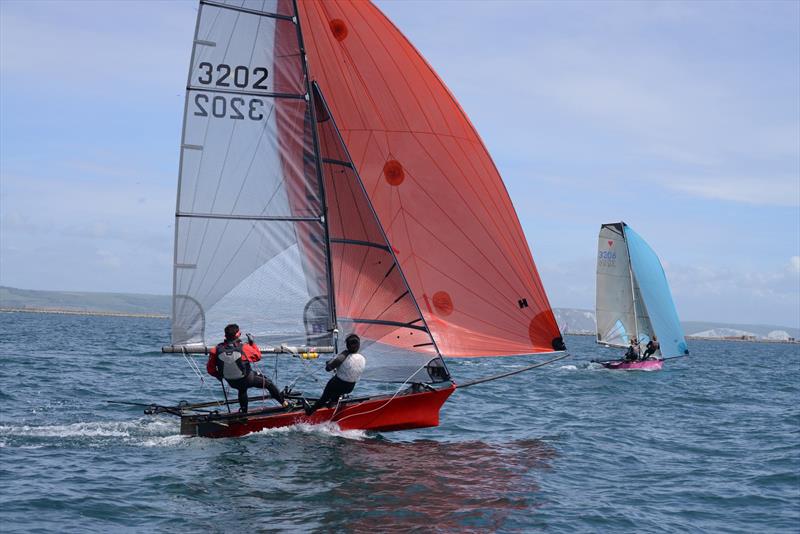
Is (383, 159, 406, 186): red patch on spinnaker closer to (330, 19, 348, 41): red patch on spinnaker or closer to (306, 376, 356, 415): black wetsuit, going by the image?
(330, 19, 348, 41): red patch on spinnaker

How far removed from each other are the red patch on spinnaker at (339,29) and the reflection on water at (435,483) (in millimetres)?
6834

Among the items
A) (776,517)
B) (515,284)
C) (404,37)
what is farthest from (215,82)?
(776,517)

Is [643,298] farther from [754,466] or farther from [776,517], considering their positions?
[776,517]

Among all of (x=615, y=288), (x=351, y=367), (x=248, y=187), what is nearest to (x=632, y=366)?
(x=615, y=288)

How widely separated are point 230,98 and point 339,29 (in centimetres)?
247

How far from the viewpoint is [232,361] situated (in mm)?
13172

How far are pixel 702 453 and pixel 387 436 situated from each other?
5521mm

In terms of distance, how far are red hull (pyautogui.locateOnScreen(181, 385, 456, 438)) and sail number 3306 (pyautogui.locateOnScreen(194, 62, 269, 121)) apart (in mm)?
4721

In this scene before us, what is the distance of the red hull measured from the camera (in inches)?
524

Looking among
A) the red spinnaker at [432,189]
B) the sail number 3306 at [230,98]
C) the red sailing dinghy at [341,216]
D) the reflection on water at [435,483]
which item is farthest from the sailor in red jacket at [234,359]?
the sail number 3306 at [230,98]

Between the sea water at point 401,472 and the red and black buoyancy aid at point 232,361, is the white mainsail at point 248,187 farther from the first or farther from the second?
the sea water at point 401,472

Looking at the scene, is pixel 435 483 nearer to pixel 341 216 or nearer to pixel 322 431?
pixel 322 431

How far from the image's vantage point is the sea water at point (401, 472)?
984cm

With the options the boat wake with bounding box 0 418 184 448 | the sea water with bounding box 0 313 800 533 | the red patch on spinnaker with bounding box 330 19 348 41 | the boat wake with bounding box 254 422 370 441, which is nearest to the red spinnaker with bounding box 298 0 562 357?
the red patch on spinnaker with bounding box 330 19 348 41
